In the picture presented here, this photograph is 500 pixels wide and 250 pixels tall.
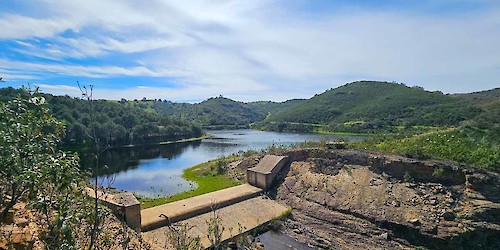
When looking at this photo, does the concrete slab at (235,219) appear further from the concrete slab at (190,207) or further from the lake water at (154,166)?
the lake water at (154,166)

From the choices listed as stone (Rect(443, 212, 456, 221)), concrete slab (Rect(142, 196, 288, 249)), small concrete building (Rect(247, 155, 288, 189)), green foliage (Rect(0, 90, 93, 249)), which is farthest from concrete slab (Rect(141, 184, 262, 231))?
stone (Rect(443, 212, 456, 221))

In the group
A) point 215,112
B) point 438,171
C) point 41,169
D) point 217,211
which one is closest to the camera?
point 41,169

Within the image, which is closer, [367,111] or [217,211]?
[217,211]

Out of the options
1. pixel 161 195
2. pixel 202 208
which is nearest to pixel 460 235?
pixel 202 208

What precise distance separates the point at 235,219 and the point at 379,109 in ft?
246

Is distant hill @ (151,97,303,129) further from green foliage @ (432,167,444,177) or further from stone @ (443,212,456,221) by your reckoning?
stone @ (443,212,456,221)

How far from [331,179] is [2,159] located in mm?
21555

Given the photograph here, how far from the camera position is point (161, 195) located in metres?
26.8

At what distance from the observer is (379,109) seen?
278ft

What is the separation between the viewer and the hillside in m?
61.8

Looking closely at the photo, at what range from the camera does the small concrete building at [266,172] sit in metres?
25.3

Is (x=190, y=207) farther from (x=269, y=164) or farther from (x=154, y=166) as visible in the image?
(x=154, y=166)

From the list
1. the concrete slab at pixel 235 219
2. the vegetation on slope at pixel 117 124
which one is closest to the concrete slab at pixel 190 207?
the concrete slab at pixel 235 219

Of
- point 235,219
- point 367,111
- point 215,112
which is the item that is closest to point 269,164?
point 235,219
